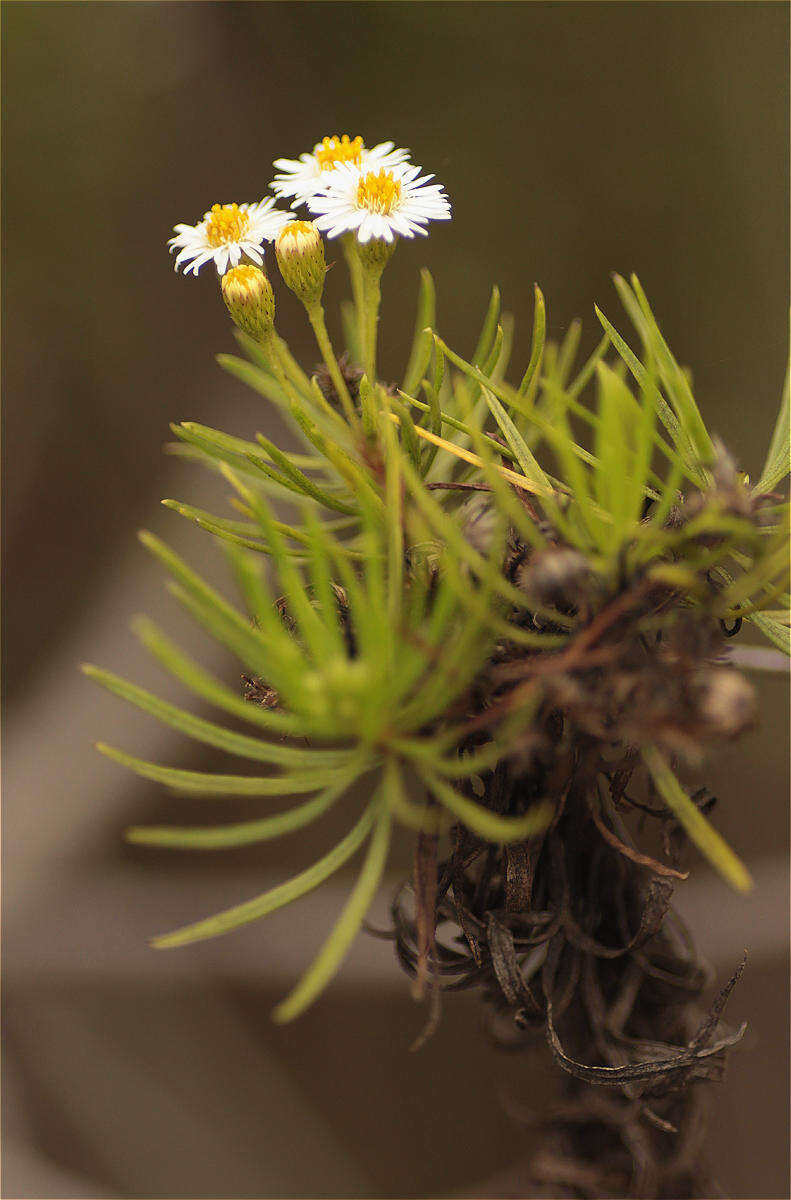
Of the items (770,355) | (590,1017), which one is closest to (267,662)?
(590,1017)

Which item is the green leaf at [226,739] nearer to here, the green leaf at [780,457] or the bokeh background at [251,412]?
the green leaf at [780,457]

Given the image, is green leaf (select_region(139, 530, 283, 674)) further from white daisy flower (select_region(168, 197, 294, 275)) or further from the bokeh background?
the bokeh background

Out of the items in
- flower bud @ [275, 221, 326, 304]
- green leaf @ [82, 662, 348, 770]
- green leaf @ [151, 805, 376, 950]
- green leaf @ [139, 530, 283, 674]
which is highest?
flower bud @ [275, 221, 326, 304]

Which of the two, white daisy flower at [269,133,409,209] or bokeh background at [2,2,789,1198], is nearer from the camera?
white daisy flower at [269,133,409,209]

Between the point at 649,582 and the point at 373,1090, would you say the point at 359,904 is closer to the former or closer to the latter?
the point at 649,582

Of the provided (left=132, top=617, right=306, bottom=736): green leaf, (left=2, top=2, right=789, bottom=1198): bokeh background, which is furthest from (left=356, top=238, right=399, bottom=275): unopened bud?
(left=2, top=2, right=789, bottom=1198): bokeh background

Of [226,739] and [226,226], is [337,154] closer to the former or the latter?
[226,226]

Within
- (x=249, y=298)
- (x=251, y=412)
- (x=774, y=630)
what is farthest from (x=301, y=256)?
(x=251, y=412)
